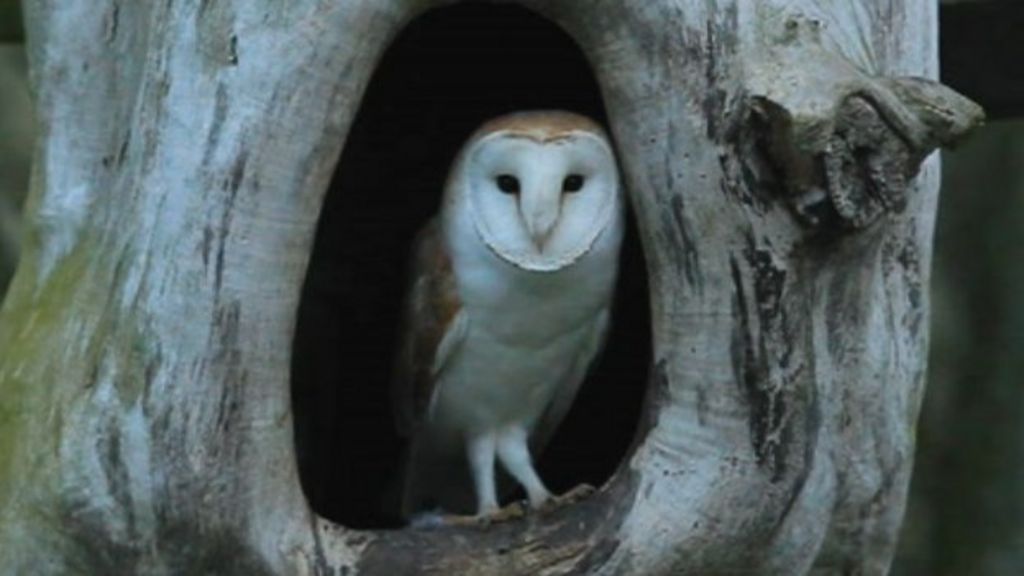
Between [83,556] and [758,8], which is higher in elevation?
[758,8]

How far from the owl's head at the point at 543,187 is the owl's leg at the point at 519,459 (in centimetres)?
28

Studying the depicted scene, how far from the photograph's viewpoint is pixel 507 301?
281 cm

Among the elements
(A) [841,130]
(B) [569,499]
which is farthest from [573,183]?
(A) [841,130]

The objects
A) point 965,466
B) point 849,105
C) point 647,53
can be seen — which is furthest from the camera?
point 965,466

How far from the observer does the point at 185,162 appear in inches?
101

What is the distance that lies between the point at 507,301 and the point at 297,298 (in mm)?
293

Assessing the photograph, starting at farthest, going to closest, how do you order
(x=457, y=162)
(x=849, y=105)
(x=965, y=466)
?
(x=965, y=466), (x=457, y=162), (x=849, y=105)

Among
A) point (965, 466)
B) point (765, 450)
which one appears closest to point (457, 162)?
point (765, 450)

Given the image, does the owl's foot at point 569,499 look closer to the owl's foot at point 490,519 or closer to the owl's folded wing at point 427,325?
the owl's foot at point 490,519

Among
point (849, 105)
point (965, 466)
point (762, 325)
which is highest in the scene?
point (849, 105)

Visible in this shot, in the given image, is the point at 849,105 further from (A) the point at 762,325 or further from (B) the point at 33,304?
(B) the point at 33,304

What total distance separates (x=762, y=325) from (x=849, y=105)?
0.23 metres

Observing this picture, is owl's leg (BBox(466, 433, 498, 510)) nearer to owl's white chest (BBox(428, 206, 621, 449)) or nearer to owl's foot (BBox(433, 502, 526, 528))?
owl's white chest (BBox(428, 206, 621, 449))

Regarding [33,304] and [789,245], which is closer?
[789,245]
